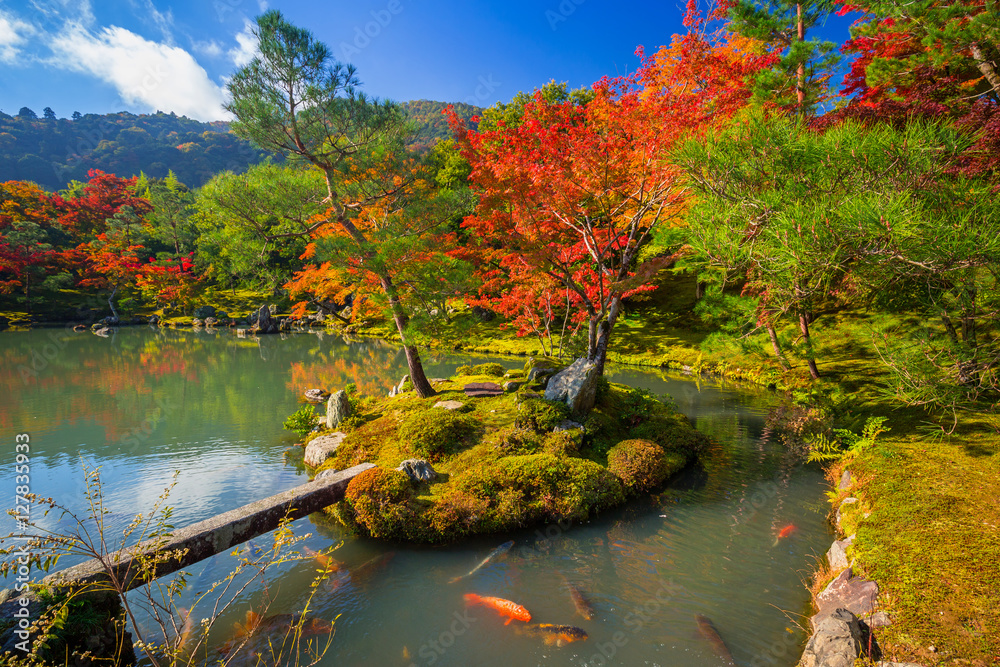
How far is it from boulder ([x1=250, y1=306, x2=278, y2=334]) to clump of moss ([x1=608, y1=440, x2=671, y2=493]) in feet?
95.3

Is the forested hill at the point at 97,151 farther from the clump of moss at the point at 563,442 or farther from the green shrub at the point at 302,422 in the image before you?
the clump of moss at the point at 563,442

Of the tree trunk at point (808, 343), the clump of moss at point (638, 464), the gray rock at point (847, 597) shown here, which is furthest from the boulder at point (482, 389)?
the tree trunk at point (808, 343)

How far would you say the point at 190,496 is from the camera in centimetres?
685

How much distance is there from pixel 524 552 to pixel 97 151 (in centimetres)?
12422

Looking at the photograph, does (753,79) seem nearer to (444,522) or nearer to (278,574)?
(444,522)

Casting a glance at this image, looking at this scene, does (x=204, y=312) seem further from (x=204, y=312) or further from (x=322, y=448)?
(x=322, y=448)

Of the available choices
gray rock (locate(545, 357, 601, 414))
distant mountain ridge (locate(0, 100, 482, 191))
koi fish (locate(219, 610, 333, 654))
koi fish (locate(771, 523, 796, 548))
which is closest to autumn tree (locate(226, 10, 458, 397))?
gray rock (locate(545, 357, 601, 414))

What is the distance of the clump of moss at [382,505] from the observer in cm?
559

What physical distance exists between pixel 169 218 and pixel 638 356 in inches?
1612

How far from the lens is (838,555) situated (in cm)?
466

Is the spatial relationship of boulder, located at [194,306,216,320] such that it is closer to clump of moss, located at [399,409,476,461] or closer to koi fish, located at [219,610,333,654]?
clump of moss, located at [399,409,476,461]

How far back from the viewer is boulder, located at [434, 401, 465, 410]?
27.6 ft

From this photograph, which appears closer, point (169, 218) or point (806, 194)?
point (806, 194)

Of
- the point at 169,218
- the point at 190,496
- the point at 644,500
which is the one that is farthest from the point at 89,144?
the point at 644,500
